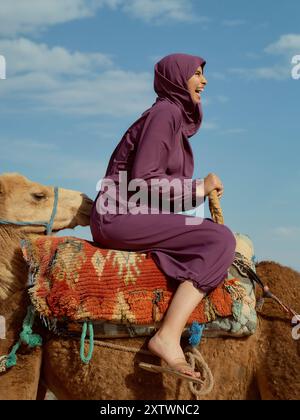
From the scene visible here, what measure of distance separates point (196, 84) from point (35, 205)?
5.21 ft

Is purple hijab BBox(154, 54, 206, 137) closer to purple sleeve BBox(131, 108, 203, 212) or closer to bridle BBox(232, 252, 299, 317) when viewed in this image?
purple sleeve BBox(131, 108, 203, 212)

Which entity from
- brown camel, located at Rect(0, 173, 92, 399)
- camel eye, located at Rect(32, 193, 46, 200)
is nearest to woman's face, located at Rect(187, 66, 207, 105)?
brown camel, located at Rect(0, 173, 92, 399)

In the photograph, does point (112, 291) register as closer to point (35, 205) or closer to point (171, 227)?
point (171, 227)

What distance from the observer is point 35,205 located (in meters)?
4.77

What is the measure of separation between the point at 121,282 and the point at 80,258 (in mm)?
350

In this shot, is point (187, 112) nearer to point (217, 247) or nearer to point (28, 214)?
point (217, 247)

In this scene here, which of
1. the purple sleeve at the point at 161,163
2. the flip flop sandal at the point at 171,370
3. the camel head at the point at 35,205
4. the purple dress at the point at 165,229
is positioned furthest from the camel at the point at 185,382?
the purple sleeve at the point at 161,163

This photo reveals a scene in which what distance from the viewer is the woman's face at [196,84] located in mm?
4750

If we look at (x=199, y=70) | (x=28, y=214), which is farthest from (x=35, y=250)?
(x=199, y=70)

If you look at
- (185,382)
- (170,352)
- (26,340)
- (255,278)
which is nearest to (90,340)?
(26,340)

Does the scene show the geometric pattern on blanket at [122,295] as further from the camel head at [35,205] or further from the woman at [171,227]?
the camel head at [35,205]

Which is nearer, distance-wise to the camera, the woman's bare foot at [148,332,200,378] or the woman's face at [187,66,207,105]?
the woman's bare foot at [148,332,200,378]

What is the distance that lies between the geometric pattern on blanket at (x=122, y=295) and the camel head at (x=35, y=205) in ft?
→ 1.66

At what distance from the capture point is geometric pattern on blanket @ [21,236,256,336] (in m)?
4.24
